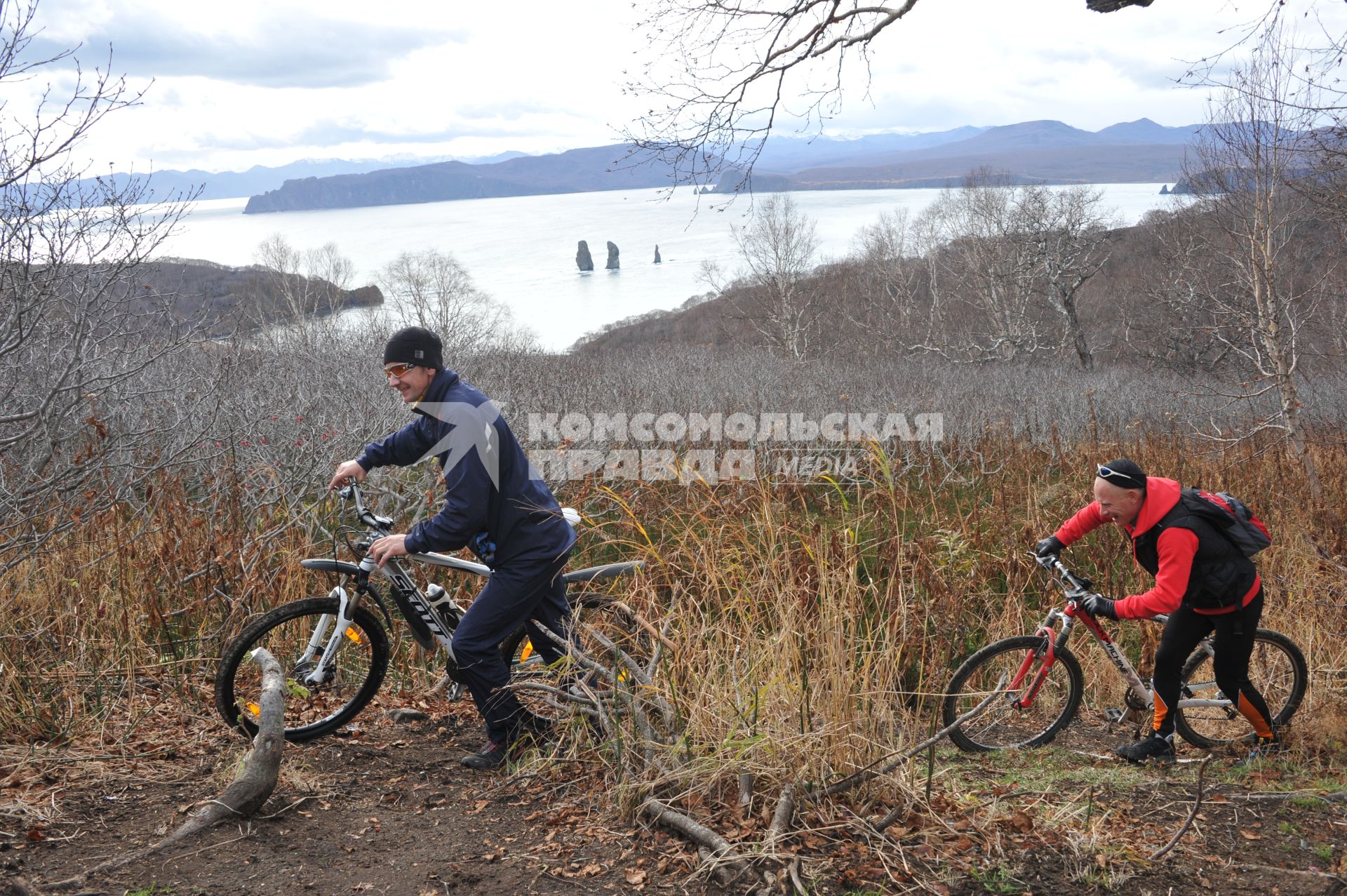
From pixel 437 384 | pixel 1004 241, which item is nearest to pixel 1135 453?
pixel 437 384

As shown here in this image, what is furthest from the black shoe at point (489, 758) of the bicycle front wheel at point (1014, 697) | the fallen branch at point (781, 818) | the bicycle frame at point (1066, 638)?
the bicycle frame at point (1066, 638)

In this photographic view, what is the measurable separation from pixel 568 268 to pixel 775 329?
7270 centimetres

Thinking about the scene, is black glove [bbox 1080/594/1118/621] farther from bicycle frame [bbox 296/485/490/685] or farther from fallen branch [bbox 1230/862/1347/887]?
bicycle frame [bbox 296/485/490/685]

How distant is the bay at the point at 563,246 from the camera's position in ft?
293

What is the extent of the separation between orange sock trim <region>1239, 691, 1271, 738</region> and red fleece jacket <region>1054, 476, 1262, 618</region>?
0.68m

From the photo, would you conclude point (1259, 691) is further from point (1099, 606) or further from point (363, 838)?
point (363, 838)

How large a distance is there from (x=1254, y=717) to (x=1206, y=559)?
1205 millimetres

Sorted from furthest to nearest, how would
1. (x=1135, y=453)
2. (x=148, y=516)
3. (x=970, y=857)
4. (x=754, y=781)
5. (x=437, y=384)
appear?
1. (x=1135, y=453)
2. (x=148, y=516)
3. (x=437, y=384)
4. (x=754, y=781)
5. (x=970, y=857)

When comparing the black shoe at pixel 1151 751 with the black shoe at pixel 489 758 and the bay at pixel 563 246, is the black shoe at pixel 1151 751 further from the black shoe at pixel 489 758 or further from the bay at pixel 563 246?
the bay at pixel 563 246

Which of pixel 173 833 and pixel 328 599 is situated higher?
pixel 328 599

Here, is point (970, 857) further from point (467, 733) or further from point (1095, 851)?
point (467, 733)

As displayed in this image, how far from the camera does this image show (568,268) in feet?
422

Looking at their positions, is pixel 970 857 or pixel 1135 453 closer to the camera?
pixel 970 857

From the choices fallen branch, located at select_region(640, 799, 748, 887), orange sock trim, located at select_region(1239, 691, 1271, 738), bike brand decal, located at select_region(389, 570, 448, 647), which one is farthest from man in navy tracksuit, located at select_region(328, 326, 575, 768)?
orange sock trim, located at select_region(1239, 691, 1271, 738)
